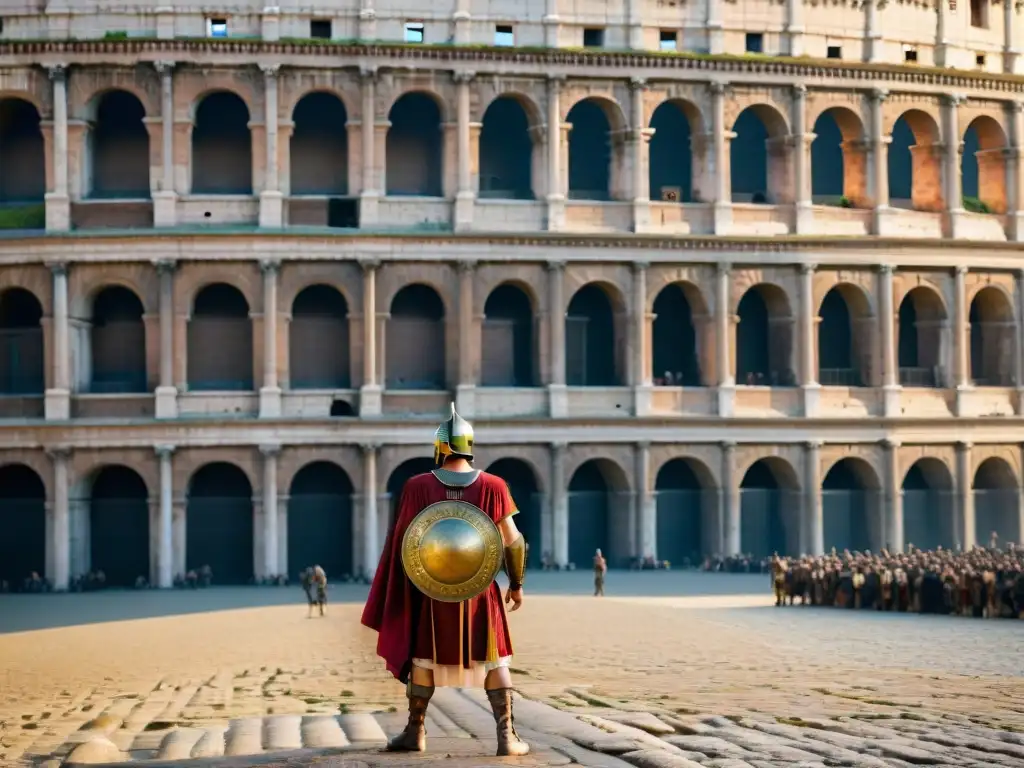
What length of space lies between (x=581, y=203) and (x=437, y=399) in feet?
22.6

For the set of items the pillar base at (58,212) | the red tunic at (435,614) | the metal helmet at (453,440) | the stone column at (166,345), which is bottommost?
the red tunic at (435,614)

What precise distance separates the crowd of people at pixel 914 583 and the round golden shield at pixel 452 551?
2370 cm

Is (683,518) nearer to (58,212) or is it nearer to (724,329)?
(724,329)

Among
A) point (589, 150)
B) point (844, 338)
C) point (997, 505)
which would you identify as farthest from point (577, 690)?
point (997, 505)

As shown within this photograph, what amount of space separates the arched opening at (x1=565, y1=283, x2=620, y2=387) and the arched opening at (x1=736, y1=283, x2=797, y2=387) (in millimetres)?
3896

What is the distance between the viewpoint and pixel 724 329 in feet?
169

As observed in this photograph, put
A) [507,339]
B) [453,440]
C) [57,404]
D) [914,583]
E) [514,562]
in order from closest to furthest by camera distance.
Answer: [514,562] → [453,440] → [914,583] → [57,404] → [507,339]

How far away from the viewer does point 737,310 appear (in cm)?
5338

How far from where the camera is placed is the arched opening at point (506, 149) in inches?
2074

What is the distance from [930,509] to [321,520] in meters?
18.4

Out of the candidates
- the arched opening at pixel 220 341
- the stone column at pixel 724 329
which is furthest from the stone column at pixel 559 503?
the arched opening at pixel 220 341

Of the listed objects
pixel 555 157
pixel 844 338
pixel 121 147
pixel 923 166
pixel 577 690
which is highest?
pixel 121 147

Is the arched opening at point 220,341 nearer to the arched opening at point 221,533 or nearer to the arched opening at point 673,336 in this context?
the arched opening at point 221,533

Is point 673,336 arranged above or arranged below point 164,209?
below
